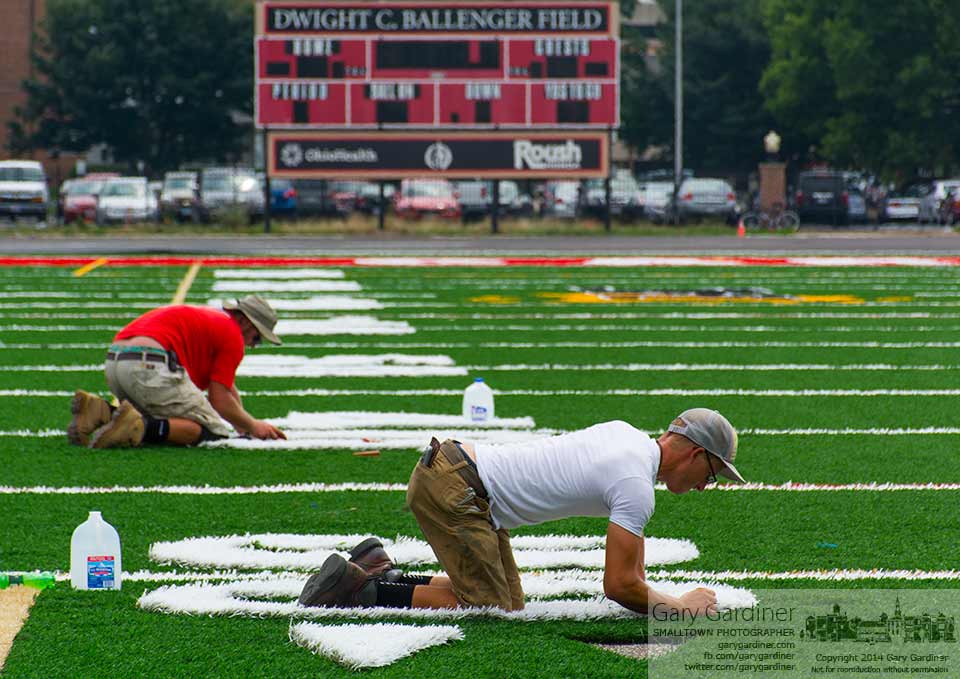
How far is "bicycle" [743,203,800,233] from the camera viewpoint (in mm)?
41125

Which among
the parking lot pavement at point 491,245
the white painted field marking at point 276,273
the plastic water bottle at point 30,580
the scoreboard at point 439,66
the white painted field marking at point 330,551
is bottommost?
the parking lot pavement at point 491,245

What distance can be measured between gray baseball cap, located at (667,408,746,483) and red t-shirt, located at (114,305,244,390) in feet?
13.6

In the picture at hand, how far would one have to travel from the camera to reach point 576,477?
5.56 meters

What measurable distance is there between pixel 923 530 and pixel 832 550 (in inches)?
25.3

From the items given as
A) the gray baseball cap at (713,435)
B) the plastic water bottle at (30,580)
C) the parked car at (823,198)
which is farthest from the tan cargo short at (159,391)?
the parked car at (823,198)

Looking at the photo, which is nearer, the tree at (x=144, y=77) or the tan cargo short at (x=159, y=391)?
the tan cargo short at (x=159, y=391)

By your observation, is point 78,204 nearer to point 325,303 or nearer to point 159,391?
point 325,303

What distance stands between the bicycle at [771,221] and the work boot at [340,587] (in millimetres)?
35948

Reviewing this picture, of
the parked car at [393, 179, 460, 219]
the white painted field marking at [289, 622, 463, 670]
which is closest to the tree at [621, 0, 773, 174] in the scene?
the parked car at [393, 179, 460, 219]

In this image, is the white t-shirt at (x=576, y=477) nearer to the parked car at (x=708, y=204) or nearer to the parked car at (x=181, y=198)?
the parked car at (x=181, y=198)

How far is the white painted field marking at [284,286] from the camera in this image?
20938 millimetres

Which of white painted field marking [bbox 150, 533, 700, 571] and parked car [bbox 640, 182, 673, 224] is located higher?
parked car [bbox 640, 182, 673, 224]

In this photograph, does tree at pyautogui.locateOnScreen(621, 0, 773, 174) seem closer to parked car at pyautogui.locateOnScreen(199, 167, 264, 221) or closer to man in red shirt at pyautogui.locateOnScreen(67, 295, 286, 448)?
parked car at pyautogui.locateOnScreen(199, 167, 264, 221)

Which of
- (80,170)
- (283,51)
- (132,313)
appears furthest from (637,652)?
(80,170)
